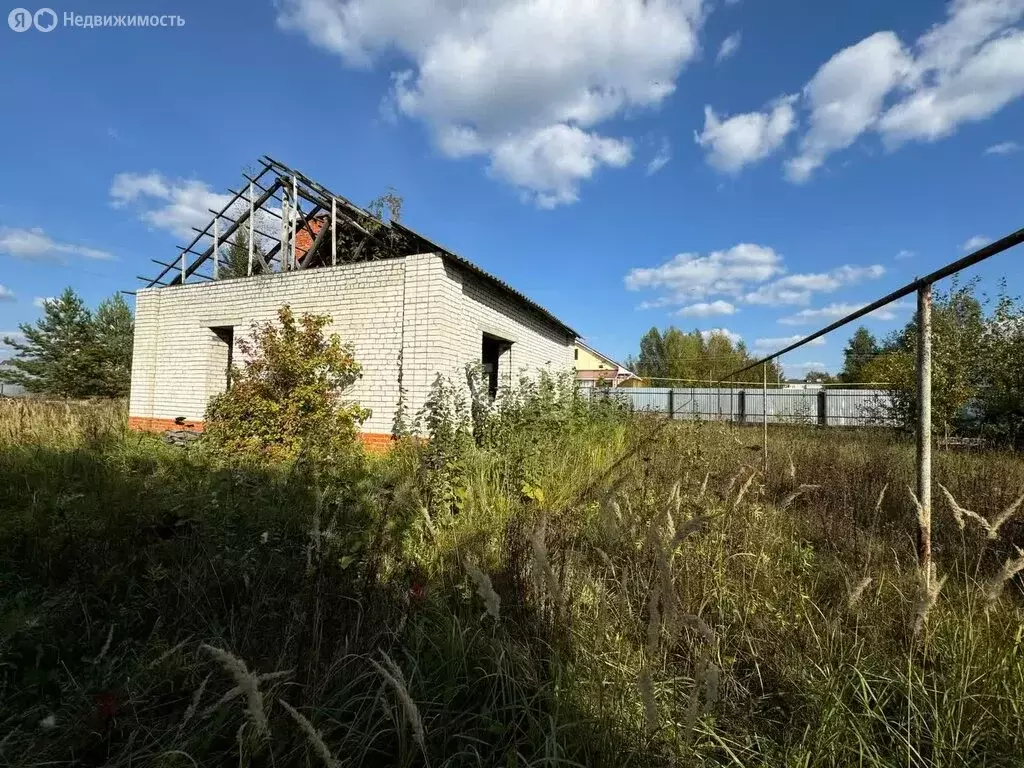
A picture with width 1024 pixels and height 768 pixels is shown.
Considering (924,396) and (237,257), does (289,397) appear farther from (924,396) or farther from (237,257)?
(924,396)

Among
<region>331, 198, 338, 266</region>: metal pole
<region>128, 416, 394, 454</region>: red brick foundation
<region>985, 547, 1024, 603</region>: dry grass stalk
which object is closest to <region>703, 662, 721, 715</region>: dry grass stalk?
<region>985, 547, 1024, 603</region>: dry grass stalk

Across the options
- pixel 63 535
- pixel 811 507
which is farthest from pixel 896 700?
→ pixel 63 535

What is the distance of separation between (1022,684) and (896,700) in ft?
1.16

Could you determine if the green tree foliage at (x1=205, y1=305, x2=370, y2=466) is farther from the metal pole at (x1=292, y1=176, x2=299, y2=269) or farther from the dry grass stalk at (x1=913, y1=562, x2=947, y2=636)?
the dry grass stalk at (x1=913, y1=562, x2=947, y2=636)

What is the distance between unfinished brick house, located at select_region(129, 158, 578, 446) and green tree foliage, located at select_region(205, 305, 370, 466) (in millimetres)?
315

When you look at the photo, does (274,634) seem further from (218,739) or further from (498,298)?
(498,298)

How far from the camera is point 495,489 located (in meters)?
3.97

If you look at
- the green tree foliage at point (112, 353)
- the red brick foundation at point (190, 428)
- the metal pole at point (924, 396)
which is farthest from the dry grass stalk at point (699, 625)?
the green tree foliage at point (112, 353)

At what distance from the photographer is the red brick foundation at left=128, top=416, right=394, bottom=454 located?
7176 mm

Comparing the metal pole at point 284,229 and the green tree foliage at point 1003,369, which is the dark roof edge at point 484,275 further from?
Result: the green tree foliage at point 1003,369

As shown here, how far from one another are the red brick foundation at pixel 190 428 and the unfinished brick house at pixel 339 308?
0.08ft

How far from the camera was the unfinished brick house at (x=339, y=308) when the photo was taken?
7.24 m

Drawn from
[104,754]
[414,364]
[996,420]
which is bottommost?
[104,754]

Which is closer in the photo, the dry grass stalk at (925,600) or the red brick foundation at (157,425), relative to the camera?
the dry grass stalk at (925,600)
